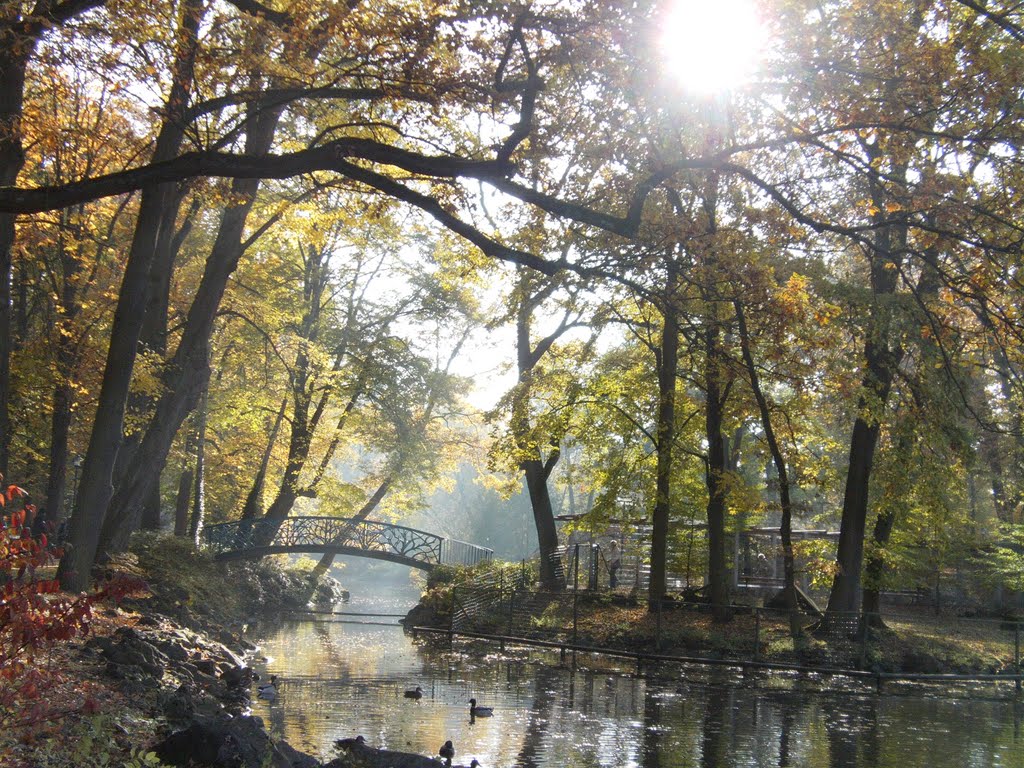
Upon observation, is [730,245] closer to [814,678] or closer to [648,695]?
[648,695]

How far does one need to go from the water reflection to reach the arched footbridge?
968 centimetres

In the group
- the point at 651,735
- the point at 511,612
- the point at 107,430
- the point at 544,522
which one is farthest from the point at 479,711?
the point at 544,522

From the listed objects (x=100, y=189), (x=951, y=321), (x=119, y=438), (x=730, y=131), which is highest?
(x=730, y=131)

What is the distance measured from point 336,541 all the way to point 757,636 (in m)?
15.3

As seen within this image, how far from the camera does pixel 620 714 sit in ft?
43.2

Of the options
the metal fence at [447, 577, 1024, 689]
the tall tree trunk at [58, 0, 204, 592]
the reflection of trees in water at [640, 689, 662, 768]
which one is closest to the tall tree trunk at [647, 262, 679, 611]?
the metal fence at [447, 577, 1024, 689]

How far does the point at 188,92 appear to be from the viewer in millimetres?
10148

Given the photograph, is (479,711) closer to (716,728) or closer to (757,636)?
(716,728)

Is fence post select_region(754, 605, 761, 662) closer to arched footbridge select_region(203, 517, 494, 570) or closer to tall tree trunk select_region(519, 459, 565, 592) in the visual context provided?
tall tree trunk select_region(519, 459, 565, 592)

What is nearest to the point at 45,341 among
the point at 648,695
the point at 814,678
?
the point at 648,695

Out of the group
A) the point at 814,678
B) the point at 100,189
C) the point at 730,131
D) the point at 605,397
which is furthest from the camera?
the point at 605,397

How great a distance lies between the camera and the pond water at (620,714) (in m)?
10.6

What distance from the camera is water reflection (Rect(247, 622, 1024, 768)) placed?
10.5 m

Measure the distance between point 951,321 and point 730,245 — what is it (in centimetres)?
576
